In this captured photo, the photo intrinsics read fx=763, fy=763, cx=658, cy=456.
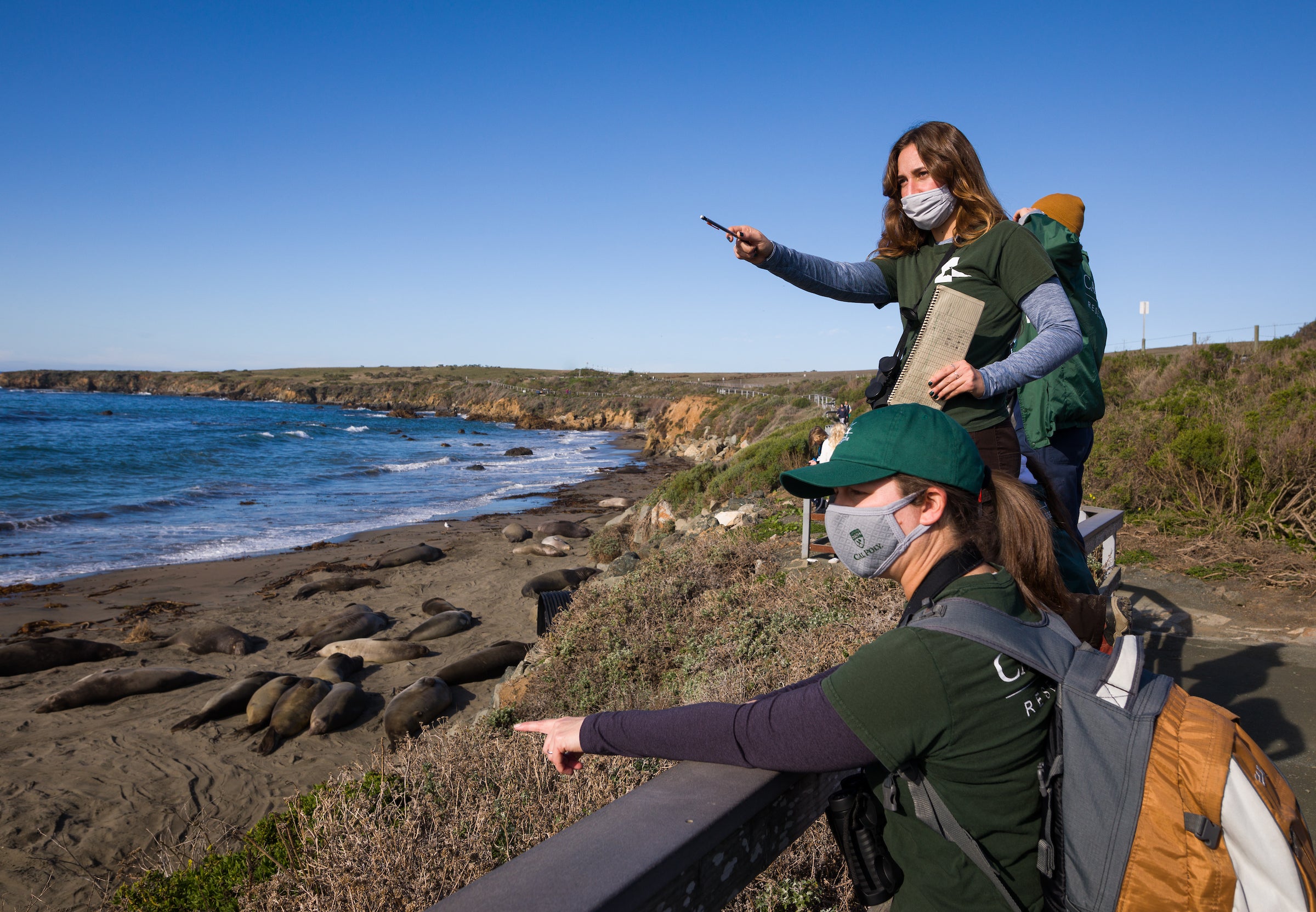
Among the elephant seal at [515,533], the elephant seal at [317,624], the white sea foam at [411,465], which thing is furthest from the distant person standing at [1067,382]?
the white sea foam at [411,465]

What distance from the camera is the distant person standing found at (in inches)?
112

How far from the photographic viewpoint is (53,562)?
16.1 m

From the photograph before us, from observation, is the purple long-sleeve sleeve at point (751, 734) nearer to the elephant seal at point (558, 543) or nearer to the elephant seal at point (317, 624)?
the elephant seal at point (317, 624)

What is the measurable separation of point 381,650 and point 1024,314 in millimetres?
9463

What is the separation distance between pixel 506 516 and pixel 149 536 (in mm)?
8853

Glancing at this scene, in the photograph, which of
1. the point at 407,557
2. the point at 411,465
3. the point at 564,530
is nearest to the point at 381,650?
the point at 407,557

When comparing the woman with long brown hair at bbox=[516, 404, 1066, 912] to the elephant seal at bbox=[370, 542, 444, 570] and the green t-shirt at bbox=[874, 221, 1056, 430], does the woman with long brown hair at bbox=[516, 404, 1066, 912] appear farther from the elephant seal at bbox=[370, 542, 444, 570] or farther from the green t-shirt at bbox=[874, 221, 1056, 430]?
the elephant seal at bbox=[370, 542, 444, 570]

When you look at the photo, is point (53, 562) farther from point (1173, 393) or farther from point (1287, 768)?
point (1173, 393)

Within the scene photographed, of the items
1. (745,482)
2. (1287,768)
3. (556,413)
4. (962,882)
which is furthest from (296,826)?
(556,413)

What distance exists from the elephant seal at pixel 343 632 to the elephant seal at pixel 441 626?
2.19 ft

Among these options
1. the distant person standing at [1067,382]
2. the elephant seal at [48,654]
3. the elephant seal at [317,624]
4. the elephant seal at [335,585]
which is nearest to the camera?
the distant person standing at [1067,382]

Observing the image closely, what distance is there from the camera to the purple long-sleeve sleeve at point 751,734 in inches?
60.2

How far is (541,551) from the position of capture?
54.6ft

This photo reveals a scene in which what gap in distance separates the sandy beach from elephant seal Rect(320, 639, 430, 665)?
0.57 ft
